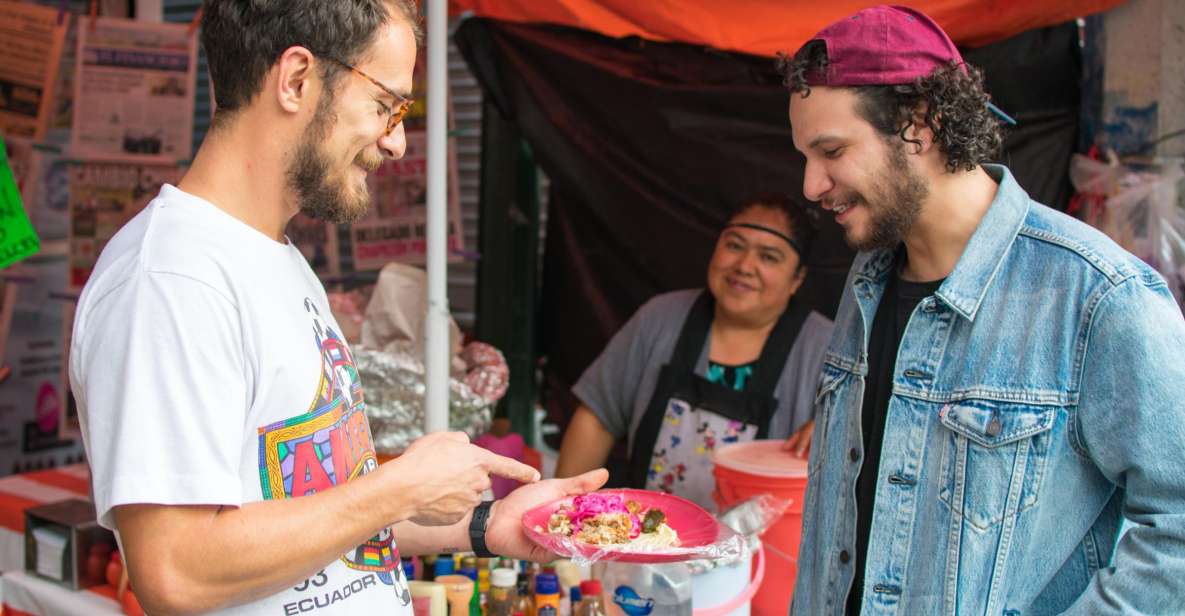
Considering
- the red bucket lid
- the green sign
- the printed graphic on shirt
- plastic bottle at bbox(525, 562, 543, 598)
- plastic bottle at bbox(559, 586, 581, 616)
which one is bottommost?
plastic bottle at bbox(559, 586, 581, 616)

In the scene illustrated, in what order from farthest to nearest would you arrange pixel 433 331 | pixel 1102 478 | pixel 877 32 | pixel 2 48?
pixel 2 48 < pixel 433 331 < pixel 877 32 < pixel 1102 478

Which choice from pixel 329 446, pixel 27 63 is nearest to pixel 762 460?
pixel 329 446

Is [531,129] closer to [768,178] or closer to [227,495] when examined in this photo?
[768,178]

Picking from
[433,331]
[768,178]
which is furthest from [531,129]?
[433,331]

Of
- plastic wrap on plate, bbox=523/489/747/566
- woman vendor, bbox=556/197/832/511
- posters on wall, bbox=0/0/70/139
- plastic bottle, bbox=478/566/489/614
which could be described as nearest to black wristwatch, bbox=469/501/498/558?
plastic wrap on plate, bbox=523/489/747/566

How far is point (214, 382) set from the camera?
1.35 meters

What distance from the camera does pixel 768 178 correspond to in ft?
13.6

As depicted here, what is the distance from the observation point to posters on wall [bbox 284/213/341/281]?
4.64 meters

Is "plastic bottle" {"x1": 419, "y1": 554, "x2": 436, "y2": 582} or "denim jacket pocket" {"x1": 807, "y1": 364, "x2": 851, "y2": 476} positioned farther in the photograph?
"plastic bottle" {"x1": 419, "y1": 554, "x2": 436, "y2": 582}

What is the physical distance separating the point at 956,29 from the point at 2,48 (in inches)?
172

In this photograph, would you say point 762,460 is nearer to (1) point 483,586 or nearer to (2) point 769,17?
(1) point 483,586

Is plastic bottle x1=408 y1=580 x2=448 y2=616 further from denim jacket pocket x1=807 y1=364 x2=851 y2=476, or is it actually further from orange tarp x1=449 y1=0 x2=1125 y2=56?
orange tarp x1=449 y1=0 x2=1125 y2=56

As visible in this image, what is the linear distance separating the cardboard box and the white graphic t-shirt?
2.10 metres

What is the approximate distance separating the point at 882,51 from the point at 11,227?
3.27 metres
